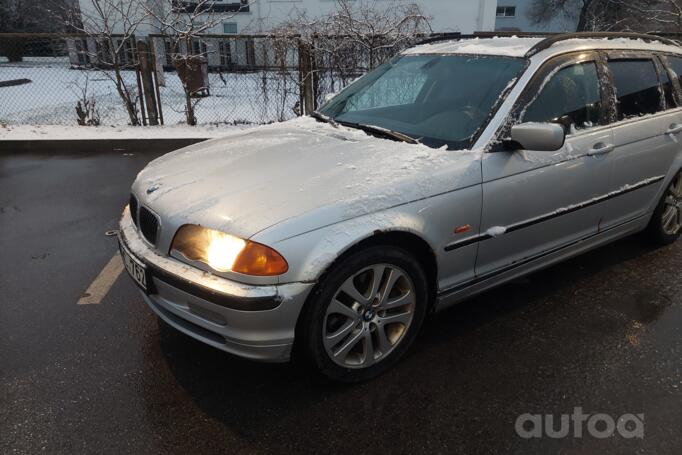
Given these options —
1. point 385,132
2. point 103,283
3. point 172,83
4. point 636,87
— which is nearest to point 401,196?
point 385,132

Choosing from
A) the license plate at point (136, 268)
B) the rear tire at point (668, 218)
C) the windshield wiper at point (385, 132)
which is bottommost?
the rear tire at point (668, 218)

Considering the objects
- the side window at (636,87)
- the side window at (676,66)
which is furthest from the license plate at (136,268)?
the side window at (676,66)

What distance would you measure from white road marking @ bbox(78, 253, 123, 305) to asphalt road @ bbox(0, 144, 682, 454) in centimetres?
5

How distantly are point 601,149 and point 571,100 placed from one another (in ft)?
1.18

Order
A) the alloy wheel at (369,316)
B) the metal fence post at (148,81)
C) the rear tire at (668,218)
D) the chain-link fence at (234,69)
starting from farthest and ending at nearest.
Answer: the chain-link fence at (234,69) → the metal fence post at (148,81) → the rear tire at (668,218) → the alloy wheel at (369,316)

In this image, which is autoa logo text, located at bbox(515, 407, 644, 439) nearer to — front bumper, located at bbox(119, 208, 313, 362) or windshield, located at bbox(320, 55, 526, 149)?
front bumper, located at bbox(119, 208, 313, 362)

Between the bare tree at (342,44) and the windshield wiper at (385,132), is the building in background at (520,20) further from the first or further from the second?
the windshield wiper at (385,132)

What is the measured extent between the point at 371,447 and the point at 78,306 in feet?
7.13

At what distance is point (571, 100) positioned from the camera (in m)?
3.05

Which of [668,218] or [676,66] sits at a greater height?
[676,66]

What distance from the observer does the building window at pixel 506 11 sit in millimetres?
42000

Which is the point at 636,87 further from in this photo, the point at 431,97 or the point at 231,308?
the point at 231,308

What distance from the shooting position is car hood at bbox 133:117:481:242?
7.16ft

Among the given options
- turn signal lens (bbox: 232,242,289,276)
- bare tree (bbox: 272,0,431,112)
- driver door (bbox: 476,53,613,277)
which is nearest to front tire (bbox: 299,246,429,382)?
turn signal lens (bbox: 232,242,289,276)
